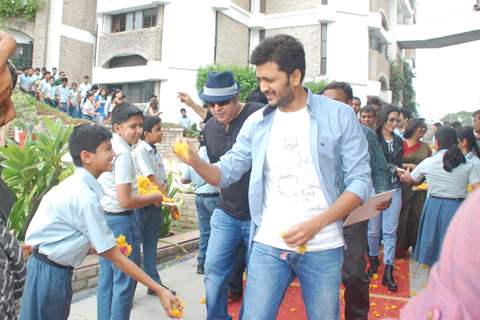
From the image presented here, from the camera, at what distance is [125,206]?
11.0ft

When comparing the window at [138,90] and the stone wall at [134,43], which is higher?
the stone wall at [134,43]

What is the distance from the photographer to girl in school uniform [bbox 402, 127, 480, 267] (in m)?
4.88

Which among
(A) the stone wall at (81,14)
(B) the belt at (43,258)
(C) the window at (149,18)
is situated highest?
(A) the stone wall at (81,14)

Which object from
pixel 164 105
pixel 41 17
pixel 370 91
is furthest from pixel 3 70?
pixel 41 17

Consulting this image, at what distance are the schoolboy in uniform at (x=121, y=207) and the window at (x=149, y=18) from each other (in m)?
21.7

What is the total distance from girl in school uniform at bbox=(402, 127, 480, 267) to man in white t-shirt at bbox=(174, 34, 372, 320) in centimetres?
287

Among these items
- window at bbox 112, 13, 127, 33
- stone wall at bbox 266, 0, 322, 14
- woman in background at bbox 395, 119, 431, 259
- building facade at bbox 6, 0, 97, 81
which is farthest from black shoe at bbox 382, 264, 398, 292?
building facade at bbox 6, 0, 97, 81

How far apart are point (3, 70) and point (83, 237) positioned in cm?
118

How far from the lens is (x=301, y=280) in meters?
2.46

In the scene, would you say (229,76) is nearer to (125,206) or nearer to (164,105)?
(125,206)

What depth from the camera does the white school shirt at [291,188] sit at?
240 centimetres

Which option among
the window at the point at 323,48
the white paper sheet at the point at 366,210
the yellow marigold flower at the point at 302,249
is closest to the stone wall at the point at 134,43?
the window at the point at 323,48

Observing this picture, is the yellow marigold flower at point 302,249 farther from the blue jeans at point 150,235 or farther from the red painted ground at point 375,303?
the blue jeans at point 150,235

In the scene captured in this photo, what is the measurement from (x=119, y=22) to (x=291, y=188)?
2594 cm
